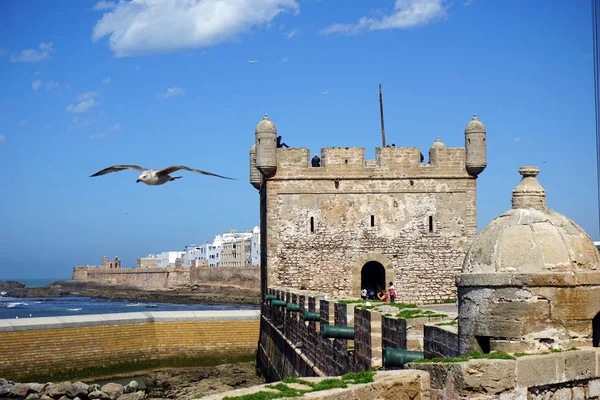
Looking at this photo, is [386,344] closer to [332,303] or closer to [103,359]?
[332,303]

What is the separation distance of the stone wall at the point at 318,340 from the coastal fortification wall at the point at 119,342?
2677 millimetres

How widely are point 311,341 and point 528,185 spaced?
1040cm

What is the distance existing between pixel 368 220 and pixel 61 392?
1006 cm

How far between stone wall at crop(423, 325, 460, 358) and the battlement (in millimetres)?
15819

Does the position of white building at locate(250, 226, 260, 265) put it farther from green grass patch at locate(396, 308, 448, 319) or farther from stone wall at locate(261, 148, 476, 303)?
green grass patch at locate(396, 308, 448, 319)

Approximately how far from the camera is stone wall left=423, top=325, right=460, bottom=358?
24.8ft

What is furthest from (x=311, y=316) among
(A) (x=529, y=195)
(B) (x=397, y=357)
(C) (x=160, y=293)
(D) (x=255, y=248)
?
(D) (x=255, y=248)

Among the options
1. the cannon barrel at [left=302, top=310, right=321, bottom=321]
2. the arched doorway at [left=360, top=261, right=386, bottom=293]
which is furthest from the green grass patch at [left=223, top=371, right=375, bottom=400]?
the arched doorway at [left=360, top=261, right=386, bottom=293]

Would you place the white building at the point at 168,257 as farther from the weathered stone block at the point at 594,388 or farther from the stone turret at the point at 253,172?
the weathered stone block at the point at 594,388

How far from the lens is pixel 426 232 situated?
24594 millimetres

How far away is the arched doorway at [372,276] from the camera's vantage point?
85.1 ft

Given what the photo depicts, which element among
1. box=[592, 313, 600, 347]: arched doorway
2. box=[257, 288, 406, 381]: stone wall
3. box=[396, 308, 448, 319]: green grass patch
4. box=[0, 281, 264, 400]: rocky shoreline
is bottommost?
box=[0, 281, 264, 400]: rocky shoreline

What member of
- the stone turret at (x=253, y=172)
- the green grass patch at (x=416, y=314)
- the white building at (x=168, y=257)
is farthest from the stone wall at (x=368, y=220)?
the white building at (x=168, y=257)

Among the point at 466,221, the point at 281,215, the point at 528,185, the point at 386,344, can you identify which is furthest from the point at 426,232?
the point at 528,185
